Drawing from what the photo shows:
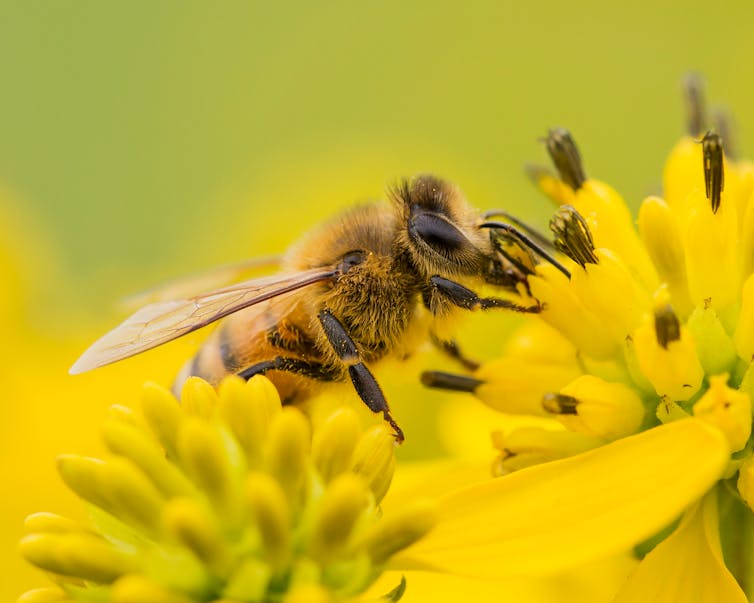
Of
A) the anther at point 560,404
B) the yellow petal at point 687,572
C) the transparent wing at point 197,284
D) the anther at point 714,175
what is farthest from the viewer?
the transparent wing at point 197,284

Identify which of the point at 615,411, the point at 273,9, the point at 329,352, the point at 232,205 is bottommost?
the point at 615,411

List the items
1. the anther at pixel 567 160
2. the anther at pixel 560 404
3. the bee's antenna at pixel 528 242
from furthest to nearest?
the anther at pixel 567 160 < the bee's antenna at pixel 528 242 < the anther at pixel 560 404

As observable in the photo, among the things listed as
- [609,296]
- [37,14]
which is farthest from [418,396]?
[37,14]

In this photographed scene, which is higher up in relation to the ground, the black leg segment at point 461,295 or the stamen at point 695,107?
the stamen at point 695,107

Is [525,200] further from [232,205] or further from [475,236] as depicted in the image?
[475,236]

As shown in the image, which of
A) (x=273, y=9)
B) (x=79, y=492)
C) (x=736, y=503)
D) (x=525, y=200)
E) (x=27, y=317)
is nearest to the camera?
(x=79, y=492)

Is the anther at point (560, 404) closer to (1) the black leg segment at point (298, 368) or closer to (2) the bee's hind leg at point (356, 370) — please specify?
(2) the bee's hind leg at point (356, 370)

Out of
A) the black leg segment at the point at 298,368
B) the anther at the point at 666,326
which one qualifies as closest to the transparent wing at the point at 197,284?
the black leg segment at the point at 298,368
